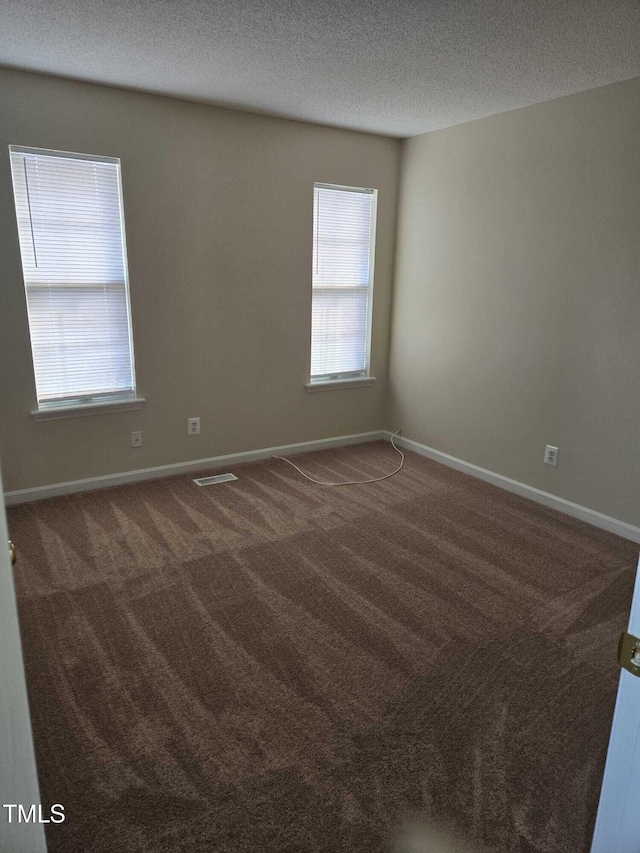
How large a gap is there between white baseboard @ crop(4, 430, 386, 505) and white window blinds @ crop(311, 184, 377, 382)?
56 cm

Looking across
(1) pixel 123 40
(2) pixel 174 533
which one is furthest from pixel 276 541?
(1) pixel 123 40

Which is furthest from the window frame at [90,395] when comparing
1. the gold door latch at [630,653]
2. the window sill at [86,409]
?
the gold door latch at [630,653]

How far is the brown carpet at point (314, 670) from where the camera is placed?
1.58 m

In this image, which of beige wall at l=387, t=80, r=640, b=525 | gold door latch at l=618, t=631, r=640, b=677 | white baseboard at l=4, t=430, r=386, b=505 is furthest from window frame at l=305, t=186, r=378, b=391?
gold door latch at l=618, t=631, r=640, b=677

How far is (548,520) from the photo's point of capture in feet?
11.4

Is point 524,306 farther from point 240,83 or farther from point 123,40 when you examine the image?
point 123,40

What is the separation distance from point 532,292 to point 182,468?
271cm

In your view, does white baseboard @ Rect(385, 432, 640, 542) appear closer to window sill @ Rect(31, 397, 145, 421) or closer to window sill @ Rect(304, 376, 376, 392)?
window sill @ Rect(304, 376, 376, 392)

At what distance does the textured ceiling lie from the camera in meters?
2.21

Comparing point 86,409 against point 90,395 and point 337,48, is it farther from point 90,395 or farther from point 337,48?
point 337,48

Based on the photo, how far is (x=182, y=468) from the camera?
161 inches

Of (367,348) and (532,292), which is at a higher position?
(532,292)

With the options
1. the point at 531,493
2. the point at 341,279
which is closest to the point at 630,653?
the point at 531,493

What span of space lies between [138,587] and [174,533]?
0.57m
